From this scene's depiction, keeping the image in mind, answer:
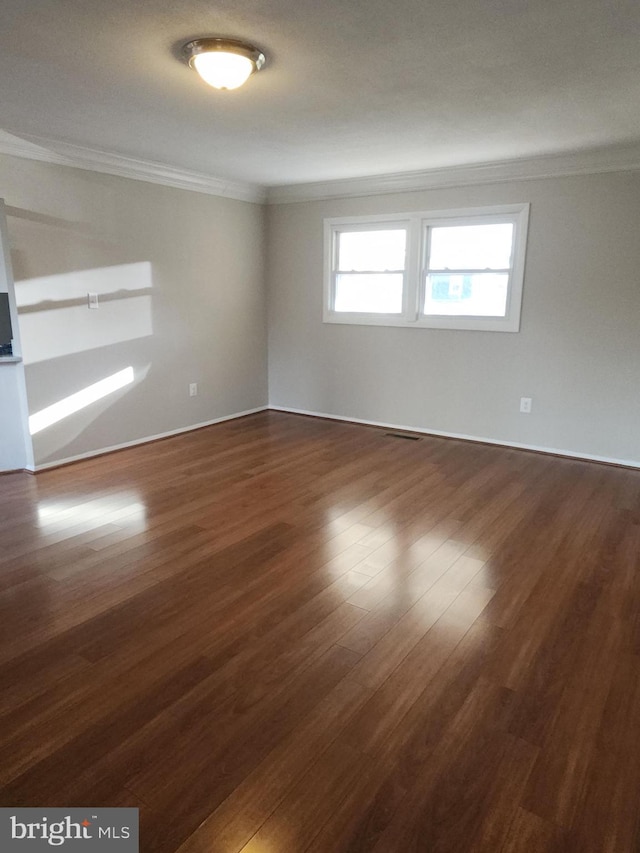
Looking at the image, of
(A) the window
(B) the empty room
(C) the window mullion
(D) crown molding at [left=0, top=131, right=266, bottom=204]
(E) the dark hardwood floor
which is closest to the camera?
(E) the dark hardwood floor

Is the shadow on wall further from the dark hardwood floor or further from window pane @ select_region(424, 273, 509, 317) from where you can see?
window pane @ select_region(424, 273, 509, 317)

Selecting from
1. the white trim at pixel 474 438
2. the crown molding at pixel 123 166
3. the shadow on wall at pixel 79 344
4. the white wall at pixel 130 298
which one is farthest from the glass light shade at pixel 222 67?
the white trim at pixel 474 438

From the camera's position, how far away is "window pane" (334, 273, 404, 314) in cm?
530

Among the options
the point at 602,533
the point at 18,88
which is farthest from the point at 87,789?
the point at 18,88

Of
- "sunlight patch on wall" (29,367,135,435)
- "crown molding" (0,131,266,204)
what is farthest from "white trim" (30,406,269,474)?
"crown molding" (0,131,266,204)

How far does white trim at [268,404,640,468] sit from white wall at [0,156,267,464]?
2.43 ft

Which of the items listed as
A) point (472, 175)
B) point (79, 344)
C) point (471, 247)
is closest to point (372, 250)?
point (471, 247)

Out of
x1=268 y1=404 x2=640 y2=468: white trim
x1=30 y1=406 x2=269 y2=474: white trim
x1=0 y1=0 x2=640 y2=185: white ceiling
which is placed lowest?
x1=30 y1=406 x2=269 y2=474: white trim

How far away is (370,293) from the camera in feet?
17.9

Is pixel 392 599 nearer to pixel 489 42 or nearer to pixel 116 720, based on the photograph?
pixel 116 720

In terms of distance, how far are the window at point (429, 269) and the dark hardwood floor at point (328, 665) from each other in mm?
1910

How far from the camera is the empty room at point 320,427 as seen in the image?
1.58m

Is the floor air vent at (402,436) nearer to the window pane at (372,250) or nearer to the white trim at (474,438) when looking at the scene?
the white trim at (474,438)

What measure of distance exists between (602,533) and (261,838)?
101 inches
